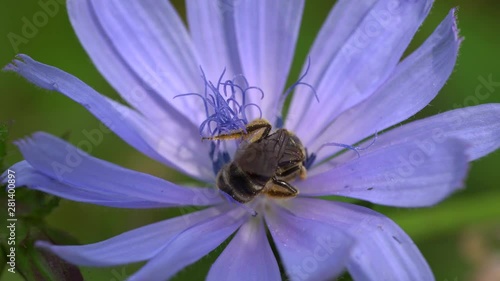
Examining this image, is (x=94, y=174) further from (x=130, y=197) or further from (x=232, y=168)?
(x=232, y=168)

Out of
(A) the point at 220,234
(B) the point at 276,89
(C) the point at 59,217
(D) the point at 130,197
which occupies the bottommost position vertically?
(C) the point at 59,217

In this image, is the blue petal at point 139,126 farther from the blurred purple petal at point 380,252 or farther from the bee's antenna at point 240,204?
the blurred purple petal at point 380,252

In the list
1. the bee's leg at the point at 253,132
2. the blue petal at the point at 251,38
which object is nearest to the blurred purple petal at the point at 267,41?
the blue petal at the point at 251,38

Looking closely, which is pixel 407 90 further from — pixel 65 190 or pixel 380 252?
pixel 65 190

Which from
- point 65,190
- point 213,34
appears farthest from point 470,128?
point 65,190

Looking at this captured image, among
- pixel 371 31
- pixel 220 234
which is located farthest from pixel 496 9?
pixel 220 234
